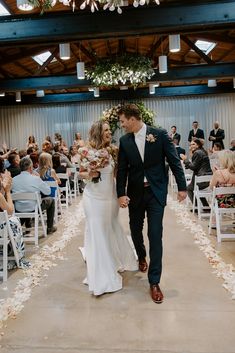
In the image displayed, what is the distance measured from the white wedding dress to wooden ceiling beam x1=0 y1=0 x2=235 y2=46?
2.57 meters

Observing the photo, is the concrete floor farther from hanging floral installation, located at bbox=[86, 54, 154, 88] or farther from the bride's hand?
hanging floral installation, located at bbox=[86, 54, 154, 88]

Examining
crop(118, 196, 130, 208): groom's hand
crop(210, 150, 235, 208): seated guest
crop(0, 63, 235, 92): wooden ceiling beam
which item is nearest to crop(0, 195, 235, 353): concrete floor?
crop(118, 196, 130, 208): groom's hand

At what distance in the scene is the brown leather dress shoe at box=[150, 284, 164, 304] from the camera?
2990mm

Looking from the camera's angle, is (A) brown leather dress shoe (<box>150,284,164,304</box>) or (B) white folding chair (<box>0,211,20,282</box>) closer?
(A) brown leather dress shoe (<box>150,284,164,304</box>)

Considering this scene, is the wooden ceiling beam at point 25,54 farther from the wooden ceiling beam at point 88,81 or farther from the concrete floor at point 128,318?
the concrete floor at point 128,318

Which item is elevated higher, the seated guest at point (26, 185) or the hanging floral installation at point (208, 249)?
the seated guest at point (26, 185)

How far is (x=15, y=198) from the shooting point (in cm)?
480

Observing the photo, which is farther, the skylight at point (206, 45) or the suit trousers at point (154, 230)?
the skylight at point (206, 45)

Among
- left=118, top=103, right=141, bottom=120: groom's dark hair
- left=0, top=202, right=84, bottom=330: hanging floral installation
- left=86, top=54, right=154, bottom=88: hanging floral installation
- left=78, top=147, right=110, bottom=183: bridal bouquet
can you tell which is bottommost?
left=0, top=202, right=84, bottom=330: hanging floral installation

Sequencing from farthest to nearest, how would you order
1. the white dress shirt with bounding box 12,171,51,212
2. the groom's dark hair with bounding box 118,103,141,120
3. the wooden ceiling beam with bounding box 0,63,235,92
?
1. the wooden ceiling beam with bounding box 0,63,235,92
2. the white dress shirt with bounding box 12,171,51,212
3. the groom's dark hair with bounding box 118,103,141,120

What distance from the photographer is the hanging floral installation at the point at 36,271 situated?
9.72 feet

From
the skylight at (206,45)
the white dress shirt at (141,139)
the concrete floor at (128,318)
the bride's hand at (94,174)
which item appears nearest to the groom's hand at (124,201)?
the white dress shirt at (141,139)

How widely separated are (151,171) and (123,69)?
455 centimetres

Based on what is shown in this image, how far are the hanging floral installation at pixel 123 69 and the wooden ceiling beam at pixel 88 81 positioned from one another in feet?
8.35
